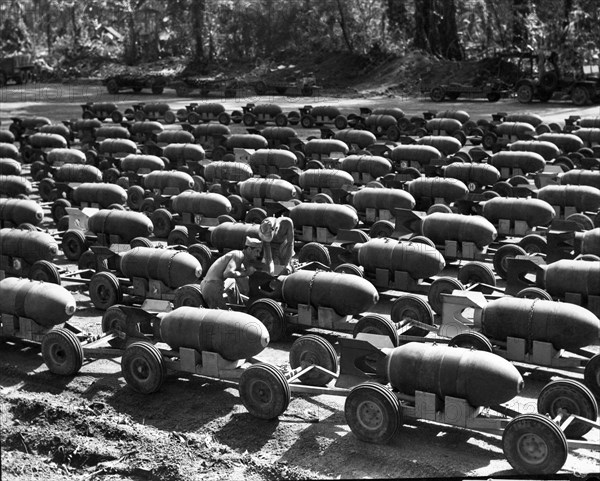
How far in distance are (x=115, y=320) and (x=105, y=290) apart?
8.39 ft

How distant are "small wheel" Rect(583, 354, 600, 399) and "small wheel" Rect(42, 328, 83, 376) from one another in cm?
714

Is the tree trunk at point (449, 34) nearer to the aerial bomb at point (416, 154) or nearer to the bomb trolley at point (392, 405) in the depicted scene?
the aerial bomb at point (416, 154)

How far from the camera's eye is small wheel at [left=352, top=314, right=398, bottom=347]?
1447 cm

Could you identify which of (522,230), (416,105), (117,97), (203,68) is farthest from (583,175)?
(203,68)

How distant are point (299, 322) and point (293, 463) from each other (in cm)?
433

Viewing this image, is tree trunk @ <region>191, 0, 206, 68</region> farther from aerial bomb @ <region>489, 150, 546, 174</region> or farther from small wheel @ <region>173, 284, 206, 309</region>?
small wheel @ <region>173, 284, 206, 309</region>

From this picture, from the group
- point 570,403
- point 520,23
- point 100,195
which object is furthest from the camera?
point 520,23

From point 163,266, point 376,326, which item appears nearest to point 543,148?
point 163,266

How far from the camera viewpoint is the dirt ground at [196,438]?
1155 cm

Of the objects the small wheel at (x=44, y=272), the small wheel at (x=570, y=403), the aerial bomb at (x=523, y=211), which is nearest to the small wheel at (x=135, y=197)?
the small wheel at (x=44, y=272)

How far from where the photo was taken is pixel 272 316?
1578cm

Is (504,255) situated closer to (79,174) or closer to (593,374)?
(593,374)

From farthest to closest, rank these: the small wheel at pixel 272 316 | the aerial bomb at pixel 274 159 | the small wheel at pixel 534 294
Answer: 1. the aerial bomb at pixel 274 159
2. the small wheel at pixel 272 316
3. the small wheel at pixel 534 294

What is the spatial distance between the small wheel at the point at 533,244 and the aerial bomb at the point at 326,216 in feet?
11.9
